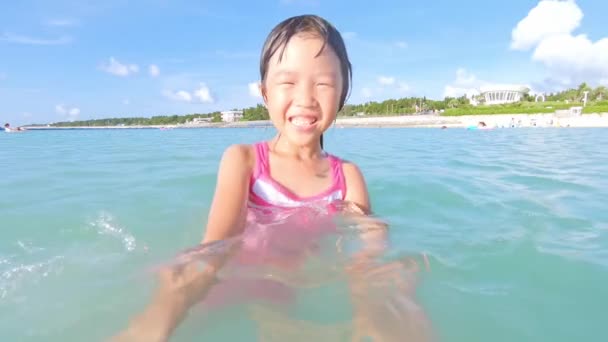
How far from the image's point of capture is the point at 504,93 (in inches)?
3191

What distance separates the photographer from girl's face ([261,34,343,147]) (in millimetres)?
1845

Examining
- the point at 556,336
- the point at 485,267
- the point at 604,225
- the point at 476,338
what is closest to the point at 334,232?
the point at 485,267

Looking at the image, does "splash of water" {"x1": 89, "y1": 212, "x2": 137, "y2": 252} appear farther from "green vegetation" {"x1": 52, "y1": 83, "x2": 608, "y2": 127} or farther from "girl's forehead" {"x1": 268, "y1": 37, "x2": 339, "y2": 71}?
"green vegetation" {"x1": 52, "y1": 83, "x2": 608, "y2": 127}

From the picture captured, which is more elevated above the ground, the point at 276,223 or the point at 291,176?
the point at 291,176

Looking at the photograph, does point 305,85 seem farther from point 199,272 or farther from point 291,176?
point 199,272

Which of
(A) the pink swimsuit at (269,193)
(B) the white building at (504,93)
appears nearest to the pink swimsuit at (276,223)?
(A) the pink swimsuit at (269,193)

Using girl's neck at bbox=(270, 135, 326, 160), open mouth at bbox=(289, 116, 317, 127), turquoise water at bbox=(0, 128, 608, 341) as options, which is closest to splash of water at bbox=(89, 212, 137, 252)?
turquoise water at bbox=(0, 128, 608, 341)

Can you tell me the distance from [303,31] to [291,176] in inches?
30.6

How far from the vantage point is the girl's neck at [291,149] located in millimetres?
2242

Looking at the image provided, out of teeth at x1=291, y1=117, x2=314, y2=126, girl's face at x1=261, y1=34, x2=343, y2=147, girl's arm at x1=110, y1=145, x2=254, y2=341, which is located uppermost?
girl's face at x1=261, y1=34, x2=343, y2=147

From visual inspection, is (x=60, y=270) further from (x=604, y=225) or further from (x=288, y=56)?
(x=604, y=225)

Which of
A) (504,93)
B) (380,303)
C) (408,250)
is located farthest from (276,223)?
(504,93)

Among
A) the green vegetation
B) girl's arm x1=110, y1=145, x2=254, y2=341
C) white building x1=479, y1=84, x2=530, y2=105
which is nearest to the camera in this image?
girl's arm x1=110, y1=145, x2=254, y2=341

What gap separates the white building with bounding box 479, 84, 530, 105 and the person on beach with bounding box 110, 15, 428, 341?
8787 cm
